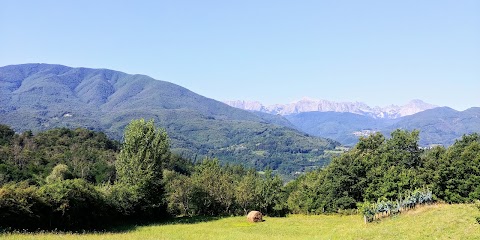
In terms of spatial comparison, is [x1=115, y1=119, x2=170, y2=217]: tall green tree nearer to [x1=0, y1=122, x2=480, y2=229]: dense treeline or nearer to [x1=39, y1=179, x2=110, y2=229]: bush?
[x1=0, y1=122, x2=480, y2=229]: dense treeline

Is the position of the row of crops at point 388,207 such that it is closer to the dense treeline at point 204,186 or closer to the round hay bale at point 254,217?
the dense treeline at point 204,186

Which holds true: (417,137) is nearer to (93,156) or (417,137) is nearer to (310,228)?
(310,228)

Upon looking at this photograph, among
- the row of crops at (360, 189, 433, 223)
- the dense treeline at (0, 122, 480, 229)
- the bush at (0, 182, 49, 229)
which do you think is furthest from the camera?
the row of crops at (360, 189, 433, 223)

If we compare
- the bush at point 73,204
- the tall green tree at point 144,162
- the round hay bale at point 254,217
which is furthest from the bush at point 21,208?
the round hay bale at point 254,217

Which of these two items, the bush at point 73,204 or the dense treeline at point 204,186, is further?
the dense treeline at point 204,186

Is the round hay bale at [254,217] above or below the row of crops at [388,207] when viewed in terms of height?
below

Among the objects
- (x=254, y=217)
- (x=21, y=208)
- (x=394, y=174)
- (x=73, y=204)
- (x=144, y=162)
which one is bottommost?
(x=254, y=217)

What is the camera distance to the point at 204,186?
61.4 meters

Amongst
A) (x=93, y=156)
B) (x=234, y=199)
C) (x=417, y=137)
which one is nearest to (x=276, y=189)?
(x=234, y=199)

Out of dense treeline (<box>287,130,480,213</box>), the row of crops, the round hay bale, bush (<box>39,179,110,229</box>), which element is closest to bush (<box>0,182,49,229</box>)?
bush (<box>39,179,110,229</box>)

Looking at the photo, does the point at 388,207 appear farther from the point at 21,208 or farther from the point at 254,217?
the point at 21,208

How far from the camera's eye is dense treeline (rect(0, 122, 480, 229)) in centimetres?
3381

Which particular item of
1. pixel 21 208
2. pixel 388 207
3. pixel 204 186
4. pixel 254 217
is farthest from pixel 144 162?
pixel 388 207

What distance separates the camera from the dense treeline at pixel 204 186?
33.8 metres
